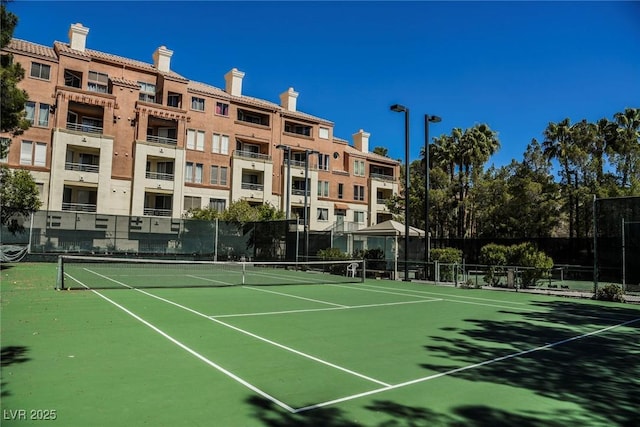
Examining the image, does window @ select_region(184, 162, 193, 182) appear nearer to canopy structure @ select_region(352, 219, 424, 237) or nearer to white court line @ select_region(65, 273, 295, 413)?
canopy structure @ select_region(352, 219, 424, 237)

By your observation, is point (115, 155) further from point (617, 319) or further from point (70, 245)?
point (617, 319)

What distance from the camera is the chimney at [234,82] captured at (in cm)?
4969

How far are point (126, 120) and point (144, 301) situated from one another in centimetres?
3248

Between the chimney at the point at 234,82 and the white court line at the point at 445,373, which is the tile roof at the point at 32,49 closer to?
the chimney at the point at 234,82

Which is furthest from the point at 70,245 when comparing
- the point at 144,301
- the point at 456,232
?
the point at 456,232

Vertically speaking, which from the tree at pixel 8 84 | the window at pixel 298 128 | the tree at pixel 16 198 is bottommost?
the tree at pixel 16 198

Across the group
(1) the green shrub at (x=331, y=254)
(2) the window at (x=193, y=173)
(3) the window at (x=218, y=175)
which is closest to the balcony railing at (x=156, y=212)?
(2) the window at (x=193, y=173)

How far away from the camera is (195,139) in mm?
44031

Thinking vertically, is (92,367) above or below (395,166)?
below

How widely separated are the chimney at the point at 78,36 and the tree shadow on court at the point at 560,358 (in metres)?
43.2

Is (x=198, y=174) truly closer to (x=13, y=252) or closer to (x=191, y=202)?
(x=191, y=202)

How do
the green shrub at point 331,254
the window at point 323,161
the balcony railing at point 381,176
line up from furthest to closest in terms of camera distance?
the balcony railing at point 381,176 → the window at point 323,161 → the green shrub at point 331,254

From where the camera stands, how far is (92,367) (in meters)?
6.02

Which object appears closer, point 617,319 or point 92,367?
point 92,367
